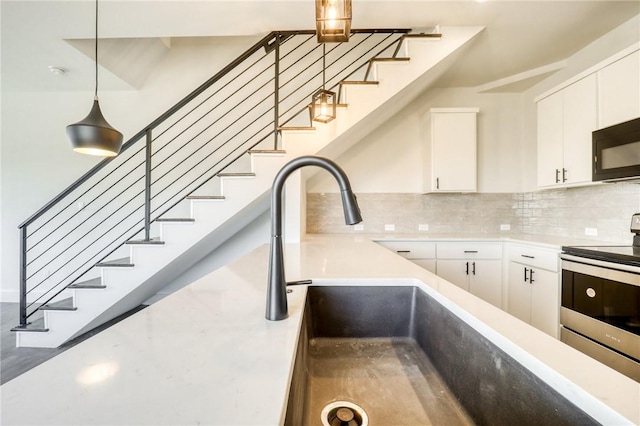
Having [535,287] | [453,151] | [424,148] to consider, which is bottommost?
[535,287]

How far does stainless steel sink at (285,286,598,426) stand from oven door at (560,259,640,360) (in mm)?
1595

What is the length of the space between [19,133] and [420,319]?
542 centimetres

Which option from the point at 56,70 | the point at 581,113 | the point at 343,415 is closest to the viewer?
the point at 343,415

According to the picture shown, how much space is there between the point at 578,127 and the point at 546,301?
153 cm

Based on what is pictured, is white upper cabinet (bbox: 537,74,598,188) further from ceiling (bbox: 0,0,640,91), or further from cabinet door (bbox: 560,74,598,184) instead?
ceiling (bbox: 0,0,640,91)

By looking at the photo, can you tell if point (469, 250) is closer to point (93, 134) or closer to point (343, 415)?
point (343, 415)

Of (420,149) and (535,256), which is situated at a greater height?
(420,149)

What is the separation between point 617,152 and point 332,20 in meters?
2.30

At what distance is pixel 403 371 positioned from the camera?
88cm

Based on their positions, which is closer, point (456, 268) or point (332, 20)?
point (332, 20)

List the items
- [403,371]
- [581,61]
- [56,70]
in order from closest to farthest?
[403,371]
[581,61]
[56,70]

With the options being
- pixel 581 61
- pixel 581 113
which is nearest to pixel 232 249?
pixel 581 113

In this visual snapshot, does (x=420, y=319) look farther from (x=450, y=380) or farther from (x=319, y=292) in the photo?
(x=319, y=292)

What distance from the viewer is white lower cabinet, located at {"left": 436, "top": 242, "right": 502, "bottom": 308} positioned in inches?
111
